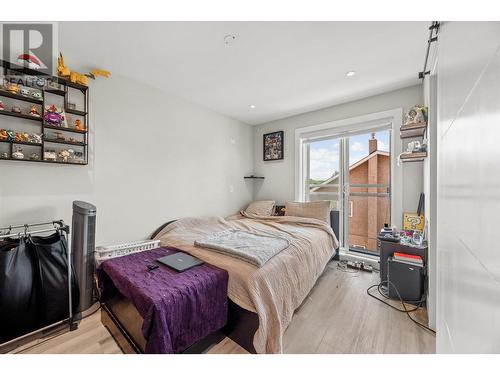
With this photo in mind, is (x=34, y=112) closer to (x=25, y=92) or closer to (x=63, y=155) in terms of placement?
(x=25, y=92)

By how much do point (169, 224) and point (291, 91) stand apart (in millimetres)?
2428

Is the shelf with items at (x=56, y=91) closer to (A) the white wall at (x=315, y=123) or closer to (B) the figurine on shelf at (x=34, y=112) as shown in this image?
(B) the figurine on shelf at (x=34, y=112)

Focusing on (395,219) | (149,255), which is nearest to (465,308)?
(149,255)

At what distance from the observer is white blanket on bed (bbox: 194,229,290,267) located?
1659 millimetres

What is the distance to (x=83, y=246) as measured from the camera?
180 centimetres

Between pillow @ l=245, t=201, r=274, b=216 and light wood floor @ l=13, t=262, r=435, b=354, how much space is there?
167 cm

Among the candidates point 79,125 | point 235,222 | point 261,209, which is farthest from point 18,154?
point 261,209

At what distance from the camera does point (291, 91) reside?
271cm

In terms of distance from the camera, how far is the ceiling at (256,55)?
1.60m

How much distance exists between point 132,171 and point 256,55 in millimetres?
1909

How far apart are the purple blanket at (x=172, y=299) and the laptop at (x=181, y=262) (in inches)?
1.3

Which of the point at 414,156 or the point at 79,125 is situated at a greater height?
the point at 79,125

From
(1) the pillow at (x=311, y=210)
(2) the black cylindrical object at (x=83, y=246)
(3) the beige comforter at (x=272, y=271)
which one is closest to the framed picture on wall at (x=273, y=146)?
(1) the pillow at (x=311, y=210)
